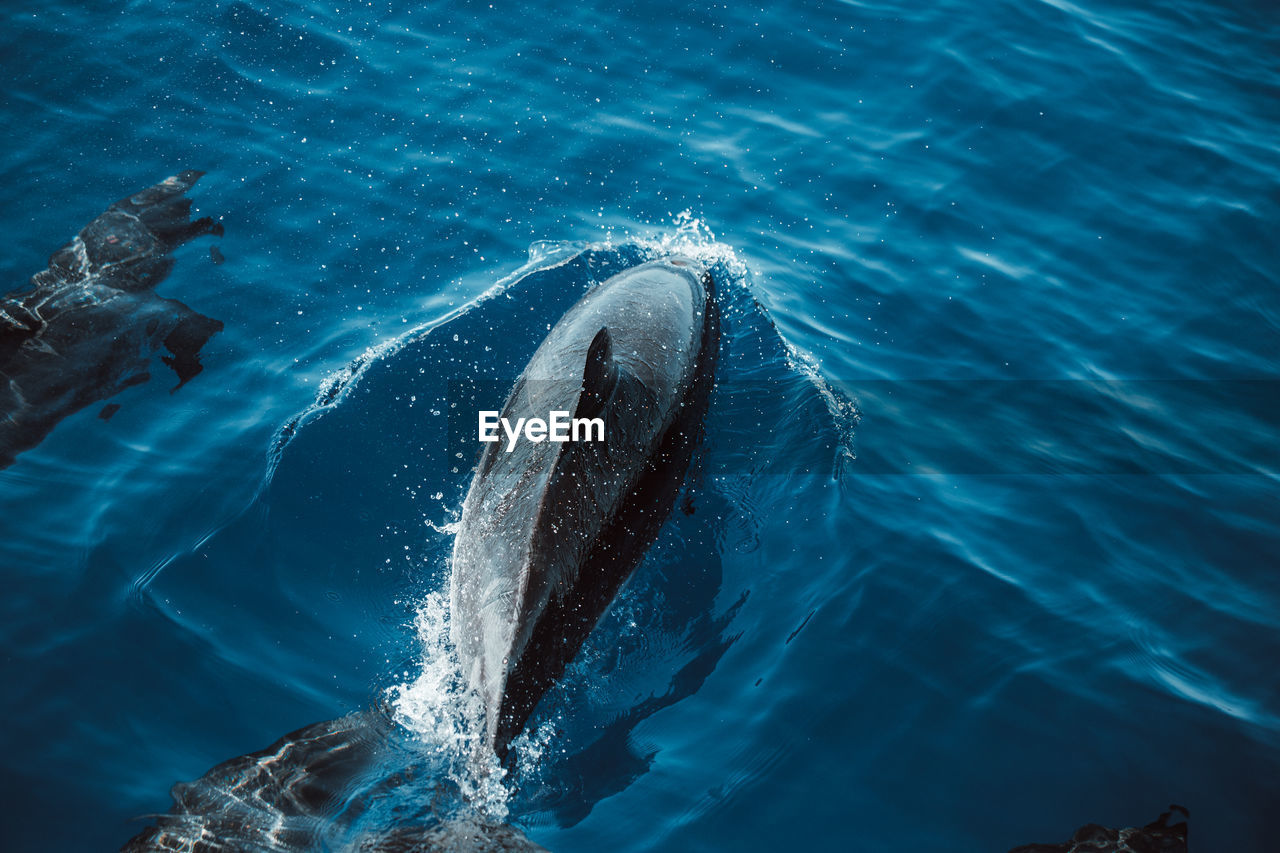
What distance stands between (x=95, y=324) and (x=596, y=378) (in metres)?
5.54

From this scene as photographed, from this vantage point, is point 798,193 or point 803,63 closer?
point 798,193

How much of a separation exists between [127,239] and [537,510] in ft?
21.4

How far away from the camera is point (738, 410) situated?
9.36 m

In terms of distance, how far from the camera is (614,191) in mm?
12000

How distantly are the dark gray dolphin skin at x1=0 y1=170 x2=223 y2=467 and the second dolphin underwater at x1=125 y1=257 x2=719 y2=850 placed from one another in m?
3.84

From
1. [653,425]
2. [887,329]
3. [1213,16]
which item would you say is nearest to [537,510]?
[653,425]

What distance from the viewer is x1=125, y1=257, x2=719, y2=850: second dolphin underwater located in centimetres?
593

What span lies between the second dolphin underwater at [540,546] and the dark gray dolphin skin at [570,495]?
1 cm

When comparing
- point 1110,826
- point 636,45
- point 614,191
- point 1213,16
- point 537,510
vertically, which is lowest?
point 1110,826

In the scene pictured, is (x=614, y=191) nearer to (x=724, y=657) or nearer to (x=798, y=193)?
(x=798, y=193)

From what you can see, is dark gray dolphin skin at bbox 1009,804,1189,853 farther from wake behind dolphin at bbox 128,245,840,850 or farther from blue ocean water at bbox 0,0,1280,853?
wake behind dolphin at bbox 128,245,840,850

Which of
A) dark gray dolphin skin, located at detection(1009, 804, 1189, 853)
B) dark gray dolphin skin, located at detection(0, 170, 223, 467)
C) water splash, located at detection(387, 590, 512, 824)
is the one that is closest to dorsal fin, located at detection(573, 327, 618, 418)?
water splash, located at detection(387, 590, 512, 824)

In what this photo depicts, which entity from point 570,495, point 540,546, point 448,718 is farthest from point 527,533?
point 448,718

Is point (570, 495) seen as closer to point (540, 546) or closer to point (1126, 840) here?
point (540, 546)
